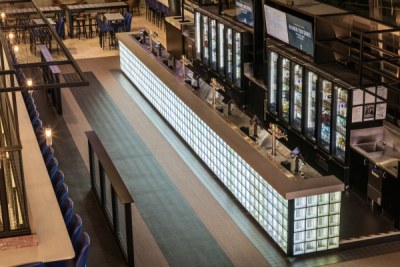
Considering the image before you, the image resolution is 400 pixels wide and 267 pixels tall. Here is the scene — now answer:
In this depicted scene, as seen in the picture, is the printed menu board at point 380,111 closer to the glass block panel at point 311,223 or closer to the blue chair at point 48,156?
the glass block panel at point 311,223

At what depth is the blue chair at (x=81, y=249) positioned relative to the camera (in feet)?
27.3

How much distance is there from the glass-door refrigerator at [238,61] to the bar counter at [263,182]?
68.4 inches

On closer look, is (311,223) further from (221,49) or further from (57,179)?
(221,49)

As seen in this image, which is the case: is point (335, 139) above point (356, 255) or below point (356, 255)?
above

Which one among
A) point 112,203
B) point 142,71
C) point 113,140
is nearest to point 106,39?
point 142,71

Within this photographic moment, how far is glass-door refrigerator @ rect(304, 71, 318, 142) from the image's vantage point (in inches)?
502

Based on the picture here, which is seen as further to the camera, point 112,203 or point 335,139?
point 335,139

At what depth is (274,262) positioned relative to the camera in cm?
1017

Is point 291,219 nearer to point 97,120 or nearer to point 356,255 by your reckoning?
point 356,255

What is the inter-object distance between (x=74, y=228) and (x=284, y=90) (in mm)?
5977

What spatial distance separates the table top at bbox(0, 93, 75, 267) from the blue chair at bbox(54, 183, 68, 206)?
27 centimetres

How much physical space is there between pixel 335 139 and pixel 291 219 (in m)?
2.64

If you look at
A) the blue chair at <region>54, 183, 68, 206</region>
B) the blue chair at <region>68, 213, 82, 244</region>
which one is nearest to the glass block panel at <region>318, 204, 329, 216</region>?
the blue chair at <region>68, 213, 82, 244</region>

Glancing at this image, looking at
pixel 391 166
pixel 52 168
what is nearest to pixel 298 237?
pixel 391 166
